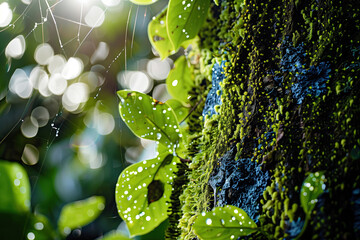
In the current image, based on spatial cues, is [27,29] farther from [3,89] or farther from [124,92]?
[124,92]

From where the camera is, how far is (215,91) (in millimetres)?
516

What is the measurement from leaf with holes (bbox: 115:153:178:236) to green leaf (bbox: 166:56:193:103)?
189mm

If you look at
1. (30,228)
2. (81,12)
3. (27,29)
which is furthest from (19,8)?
(30,228)

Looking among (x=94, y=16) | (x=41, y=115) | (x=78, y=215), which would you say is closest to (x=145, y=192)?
(x=78, y=215)

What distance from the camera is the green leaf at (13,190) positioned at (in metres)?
0.40

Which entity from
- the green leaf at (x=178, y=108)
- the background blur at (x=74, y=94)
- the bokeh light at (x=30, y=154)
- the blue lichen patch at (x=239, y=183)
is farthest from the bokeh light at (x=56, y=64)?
the blue lichen patch at (x=239, y=183)

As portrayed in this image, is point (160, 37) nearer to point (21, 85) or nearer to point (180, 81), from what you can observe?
point (180, 81)

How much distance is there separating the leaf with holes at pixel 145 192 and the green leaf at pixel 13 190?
14cm

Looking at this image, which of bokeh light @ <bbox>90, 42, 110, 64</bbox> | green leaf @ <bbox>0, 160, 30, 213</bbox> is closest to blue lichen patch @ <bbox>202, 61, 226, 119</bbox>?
green leaf @ <bbox>0, 160, 30, 213</bbox>

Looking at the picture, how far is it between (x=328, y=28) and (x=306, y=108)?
11cm

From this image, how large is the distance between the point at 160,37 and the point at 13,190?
416mm

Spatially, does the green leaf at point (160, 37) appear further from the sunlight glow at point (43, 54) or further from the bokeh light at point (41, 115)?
the bokeh light at point (41, 115)

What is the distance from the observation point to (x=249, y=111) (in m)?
0.38

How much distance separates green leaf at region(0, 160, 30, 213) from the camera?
399 millimetres
